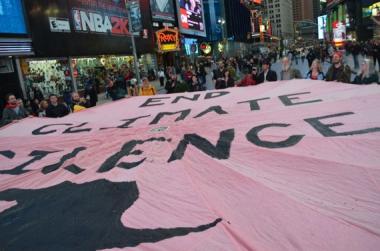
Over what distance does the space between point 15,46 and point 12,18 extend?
1.54m

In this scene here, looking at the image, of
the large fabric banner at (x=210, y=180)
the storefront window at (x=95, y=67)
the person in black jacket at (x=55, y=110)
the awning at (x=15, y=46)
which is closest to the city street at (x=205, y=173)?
the large fabric banner at (x=210, y=180)

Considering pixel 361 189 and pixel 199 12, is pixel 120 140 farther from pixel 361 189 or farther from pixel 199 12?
pixel 199 12

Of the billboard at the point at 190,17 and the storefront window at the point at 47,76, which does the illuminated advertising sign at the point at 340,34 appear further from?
the storefront window at the point at 47,76

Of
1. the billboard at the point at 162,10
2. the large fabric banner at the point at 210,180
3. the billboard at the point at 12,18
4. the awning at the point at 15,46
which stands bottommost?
the large fabric banner at the point at 210,180

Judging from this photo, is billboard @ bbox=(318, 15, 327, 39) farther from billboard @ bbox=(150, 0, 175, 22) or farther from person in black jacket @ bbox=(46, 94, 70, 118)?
person in black jacket @ bbox=(46, 94, 70, 118)

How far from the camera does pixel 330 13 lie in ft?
350

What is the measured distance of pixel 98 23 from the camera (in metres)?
30.7

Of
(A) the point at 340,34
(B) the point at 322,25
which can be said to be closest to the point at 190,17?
(A) the point at 340,34

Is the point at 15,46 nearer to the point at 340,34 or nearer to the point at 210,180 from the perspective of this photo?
the point at 210,180

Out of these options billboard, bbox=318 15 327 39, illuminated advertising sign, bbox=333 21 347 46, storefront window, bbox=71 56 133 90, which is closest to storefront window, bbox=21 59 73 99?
storefront window, bbox=71 56 133 90

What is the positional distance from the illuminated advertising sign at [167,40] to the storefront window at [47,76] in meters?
14.9

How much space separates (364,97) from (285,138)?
160 cm

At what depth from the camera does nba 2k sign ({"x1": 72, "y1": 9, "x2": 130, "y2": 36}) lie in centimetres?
2777

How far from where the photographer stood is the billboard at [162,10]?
4191 centimetres
